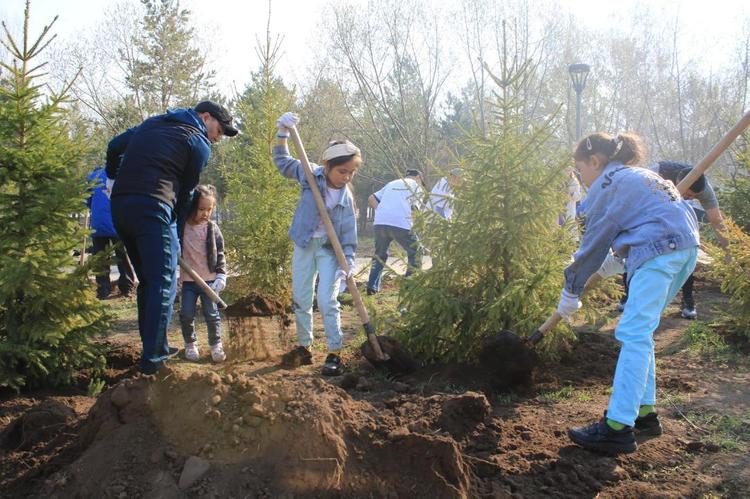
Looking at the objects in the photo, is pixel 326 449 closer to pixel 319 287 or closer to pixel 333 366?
pixel 333 366

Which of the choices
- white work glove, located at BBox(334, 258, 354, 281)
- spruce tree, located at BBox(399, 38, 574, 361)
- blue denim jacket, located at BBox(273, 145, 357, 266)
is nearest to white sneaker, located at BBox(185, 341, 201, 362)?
blue denim jacket, located at BBox(273, 145, 357, 266)

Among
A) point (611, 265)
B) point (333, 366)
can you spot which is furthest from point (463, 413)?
point (333, 366)

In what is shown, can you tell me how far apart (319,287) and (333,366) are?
2.23ft

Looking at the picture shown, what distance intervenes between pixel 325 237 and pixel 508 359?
6.09 feet

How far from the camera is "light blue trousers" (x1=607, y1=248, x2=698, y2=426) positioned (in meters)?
3.19

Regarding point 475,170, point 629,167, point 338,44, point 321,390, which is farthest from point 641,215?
point 338,44

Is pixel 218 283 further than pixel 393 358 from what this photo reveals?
Yes

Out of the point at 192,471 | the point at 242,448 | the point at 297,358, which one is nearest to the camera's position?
the point at 192,471

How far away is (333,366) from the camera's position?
4.89 m

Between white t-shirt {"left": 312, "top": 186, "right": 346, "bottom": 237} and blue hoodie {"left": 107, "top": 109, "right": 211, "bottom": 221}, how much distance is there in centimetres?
107

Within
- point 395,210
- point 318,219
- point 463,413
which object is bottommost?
point 463,413

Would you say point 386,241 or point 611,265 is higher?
point 386,241

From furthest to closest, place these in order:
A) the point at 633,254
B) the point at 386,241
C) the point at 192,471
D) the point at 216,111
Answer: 1. the point at 386,241
2. the point at 216,111
3. the point at 633,254
4. the point at 192,471

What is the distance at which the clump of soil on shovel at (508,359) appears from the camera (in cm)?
417
